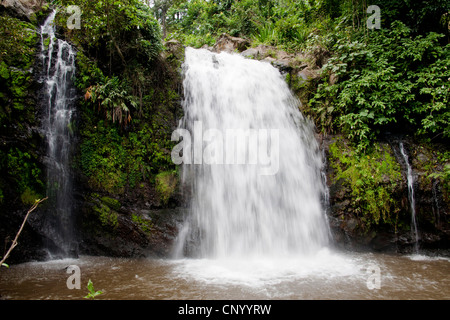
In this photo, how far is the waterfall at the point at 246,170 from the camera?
6078 millimetres

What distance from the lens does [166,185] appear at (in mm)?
6242

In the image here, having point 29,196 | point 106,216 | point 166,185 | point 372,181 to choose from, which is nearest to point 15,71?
point 29,196

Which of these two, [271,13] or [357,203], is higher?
[271,13]

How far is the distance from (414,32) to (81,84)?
9467mm

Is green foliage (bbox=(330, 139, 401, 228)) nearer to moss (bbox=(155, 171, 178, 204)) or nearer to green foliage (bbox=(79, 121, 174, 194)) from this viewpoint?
moss (bbox=(155, 171, 178, 204))

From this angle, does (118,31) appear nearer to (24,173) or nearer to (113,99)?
(113,99)

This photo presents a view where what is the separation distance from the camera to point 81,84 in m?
6.04

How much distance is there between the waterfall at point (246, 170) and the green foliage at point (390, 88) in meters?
1.15

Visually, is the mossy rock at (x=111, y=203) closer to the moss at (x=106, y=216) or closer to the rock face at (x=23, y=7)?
the moss at (x=106, y=216)

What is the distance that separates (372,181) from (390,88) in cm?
257

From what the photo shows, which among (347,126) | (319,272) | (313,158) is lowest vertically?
(319,272)

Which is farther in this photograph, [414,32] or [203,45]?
[203,45]

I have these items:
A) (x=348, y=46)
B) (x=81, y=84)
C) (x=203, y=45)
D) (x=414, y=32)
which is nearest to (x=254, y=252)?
(x=81, y=84)

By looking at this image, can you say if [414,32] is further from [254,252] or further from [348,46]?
[254,252]
